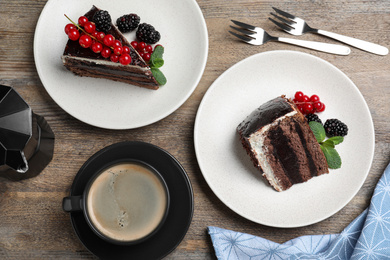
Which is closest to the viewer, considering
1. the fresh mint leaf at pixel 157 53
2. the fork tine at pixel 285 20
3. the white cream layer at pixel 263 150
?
the white cream layer at pixel 263 150

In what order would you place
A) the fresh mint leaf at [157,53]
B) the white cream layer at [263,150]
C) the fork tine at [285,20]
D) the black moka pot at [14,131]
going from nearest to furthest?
the black moka pot at [14,131], the white cream layer at [263,150], the fresh mint leaf at [157,53], the fork tine at [285,20]

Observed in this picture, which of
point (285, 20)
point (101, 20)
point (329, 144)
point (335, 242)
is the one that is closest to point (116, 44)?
point (101, 20)

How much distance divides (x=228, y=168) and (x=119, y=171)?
53 cm

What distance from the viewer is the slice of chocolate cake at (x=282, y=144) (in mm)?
1671

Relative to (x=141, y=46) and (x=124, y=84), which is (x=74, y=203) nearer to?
(x=124, y=84)

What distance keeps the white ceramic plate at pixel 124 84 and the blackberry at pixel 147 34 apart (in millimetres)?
62

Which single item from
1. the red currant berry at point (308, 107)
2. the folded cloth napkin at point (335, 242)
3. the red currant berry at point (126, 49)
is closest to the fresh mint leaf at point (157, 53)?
the red currant berry at point (126, 49)

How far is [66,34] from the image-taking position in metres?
Result: 1.83

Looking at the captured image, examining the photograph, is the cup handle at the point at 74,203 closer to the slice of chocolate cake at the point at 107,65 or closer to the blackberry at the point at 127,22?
the slice of chocolate cake at the point at 107,65

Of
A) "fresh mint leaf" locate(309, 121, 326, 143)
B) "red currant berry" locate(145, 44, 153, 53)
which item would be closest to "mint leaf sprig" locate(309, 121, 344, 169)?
"fresh mint leaf" locate(309, 121, 326, 143)

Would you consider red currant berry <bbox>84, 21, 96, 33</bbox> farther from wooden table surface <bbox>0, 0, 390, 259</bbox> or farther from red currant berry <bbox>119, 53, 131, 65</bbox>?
wooden table surface <bbox>0, 0, 390, 259</bbox>

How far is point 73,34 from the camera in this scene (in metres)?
1.67

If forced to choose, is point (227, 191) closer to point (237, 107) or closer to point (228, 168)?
point (228, 168)

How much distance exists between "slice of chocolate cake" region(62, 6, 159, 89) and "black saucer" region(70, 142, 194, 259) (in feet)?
1.15
